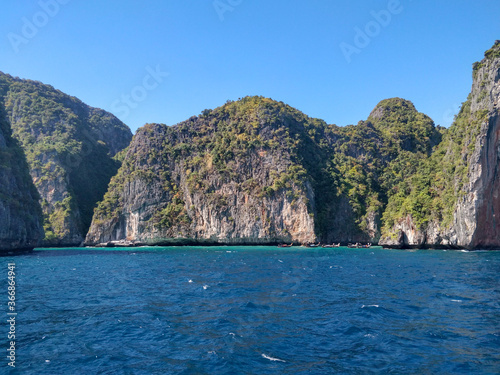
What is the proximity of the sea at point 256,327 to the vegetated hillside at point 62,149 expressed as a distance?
9628 centimetres

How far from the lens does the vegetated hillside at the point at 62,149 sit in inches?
4513

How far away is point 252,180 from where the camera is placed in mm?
105438

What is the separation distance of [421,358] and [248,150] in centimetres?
9888

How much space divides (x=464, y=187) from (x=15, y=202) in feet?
292

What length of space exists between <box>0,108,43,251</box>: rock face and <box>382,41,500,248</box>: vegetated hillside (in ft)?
264

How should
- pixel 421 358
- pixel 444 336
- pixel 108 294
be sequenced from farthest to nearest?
1. pixel 108 294
2. pixel 444 336
3. pixel 421 358

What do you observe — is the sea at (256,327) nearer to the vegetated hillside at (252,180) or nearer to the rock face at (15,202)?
the rock face at (15,202)

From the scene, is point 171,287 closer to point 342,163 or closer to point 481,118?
point 481,118

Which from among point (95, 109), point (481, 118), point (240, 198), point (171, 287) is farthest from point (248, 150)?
point (95, 109)

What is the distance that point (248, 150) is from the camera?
4316 inches

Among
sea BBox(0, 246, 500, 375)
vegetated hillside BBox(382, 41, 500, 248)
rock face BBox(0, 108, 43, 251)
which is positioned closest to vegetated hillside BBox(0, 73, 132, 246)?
rock face BBox(0, 108, 43, 251)

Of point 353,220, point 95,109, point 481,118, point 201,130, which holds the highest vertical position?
point 95,109

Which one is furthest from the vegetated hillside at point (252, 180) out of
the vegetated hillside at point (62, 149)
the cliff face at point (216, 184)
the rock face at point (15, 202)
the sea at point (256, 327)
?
the sea at point (256, 327)

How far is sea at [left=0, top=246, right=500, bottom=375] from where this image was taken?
40.4 feet
